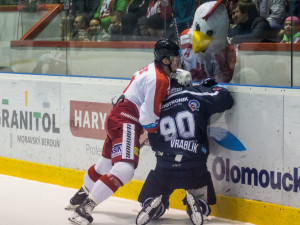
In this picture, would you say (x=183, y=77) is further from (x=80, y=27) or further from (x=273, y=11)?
(x=80, y=27)

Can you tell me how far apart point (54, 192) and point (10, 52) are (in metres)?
1.63

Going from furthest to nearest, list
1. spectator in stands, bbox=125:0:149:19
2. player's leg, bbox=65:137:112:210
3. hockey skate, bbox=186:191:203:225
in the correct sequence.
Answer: spectator in stands, bbox=125:0:149:19
player's leg, bbox=65:137:112:210
hockey skate, bbox=186:191:203:225

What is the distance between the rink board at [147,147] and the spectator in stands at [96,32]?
352 millimetres

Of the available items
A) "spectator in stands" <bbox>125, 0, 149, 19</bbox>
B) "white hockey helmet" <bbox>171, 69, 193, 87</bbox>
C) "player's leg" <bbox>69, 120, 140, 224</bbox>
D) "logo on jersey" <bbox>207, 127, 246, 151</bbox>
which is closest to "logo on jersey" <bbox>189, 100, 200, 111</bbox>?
"white hockey helmet" <bbox>171, 69, 193, 87</bbox>

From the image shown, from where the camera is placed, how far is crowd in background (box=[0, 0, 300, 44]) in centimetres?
484

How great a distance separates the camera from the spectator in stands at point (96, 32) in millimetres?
6121

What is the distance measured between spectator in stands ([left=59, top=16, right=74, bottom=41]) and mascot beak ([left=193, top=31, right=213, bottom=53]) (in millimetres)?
1391

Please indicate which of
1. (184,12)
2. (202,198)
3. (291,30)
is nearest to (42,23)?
(184,12)

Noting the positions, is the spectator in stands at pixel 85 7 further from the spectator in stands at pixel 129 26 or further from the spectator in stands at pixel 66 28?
the spectator in stands at pixel 129 26

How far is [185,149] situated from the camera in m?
4.96

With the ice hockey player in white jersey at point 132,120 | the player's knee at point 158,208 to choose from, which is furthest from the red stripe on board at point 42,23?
the player's knee at point 158,208

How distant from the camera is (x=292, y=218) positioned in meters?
4.70

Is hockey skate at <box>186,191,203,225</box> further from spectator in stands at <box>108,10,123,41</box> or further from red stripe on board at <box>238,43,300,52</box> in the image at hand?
spectator in stands at <box>108,10,123,41</box>

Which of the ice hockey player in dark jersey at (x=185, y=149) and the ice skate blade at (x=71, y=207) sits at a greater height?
the ice hockey player in dark jersey at (x=185, y=149)
